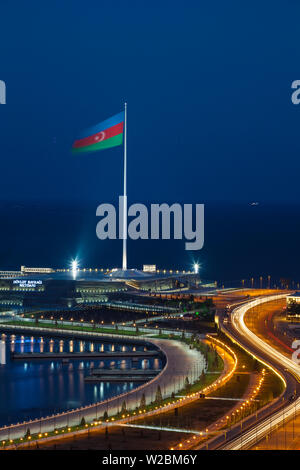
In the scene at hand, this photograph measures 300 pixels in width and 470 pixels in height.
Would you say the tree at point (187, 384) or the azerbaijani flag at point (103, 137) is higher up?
the azerbaijani flag at point (103, 137)

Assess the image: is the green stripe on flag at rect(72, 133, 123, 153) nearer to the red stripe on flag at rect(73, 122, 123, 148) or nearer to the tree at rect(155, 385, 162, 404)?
the red stripe on flag at rect(73, 122, 123, 148)

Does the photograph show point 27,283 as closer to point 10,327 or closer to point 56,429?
point 10,327

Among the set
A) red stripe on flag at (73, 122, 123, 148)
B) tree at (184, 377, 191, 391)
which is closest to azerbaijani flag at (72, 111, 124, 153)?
red stripe on flag at (73, 122, 123, 148)

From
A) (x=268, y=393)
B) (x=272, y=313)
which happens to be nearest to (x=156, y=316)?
(x=272, y=313)

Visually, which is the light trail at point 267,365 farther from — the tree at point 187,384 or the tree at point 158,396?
the tree at point 158,396

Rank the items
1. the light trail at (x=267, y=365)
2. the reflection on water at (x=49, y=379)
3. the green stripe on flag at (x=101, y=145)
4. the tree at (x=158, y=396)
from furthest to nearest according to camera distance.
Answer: the green stripe on flag at (x=101, y=145) → the reflection on water at (x=49, y=379) → the tree at (x=158, y=396) → the light trail at (x=267, y=365)

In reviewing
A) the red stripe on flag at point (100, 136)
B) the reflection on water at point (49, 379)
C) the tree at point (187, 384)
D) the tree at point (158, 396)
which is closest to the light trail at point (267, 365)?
the tree at point (187, 384)

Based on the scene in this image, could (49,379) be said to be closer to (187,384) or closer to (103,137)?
(187,384)
